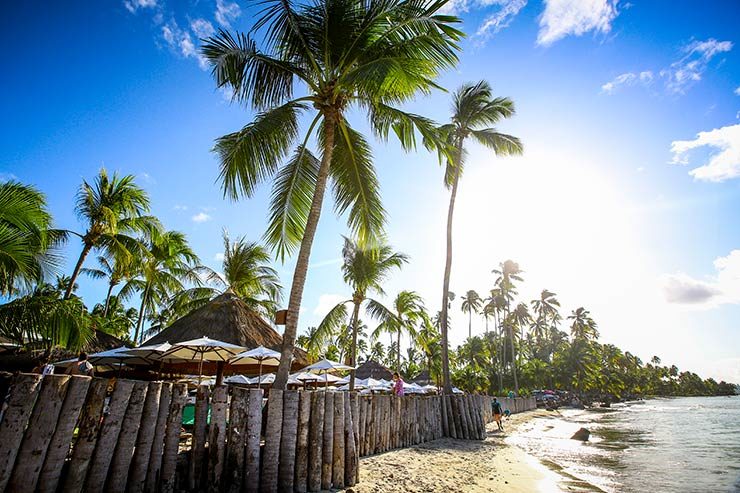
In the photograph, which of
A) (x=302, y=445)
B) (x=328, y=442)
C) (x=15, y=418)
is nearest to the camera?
(x=15, y=418)

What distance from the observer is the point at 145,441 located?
3.90 m

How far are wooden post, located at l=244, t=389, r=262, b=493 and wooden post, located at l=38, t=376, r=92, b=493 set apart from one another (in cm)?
179

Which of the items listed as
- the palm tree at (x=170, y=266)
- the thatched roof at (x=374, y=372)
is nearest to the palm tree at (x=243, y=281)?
the palm tree at (x=170, y=266)

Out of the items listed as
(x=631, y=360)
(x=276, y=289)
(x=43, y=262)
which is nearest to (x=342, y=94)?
(x=43, y=262)

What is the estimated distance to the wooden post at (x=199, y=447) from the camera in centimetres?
434

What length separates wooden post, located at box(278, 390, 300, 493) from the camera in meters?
4.73

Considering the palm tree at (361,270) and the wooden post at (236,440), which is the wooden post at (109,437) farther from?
the palm tree at (361,270)

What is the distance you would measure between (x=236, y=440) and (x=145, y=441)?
3.32ft

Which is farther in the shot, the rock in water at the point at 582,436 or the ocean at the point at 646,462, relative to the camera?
the rock in water at the point at 582,436

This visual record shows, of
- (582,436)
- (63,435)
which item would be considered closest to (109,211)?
(63,435)

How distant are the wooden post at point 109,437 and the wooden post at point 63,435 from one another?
0.85 feet

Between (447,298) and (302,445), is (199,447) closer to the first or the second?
(302,445)

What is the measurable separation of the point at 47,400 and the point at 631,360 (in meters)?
109

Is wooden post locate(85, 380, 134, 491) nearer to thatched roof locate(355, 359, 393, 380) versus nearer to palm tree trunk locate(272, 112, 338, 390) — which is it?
palm tree trunk locate(272, 112, 338, 390)
